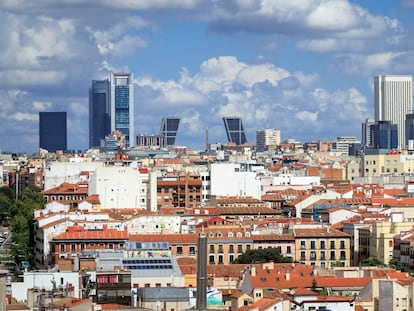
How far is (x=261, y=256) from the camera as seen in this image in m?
96.8

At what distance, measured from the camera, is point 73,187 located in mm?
150000

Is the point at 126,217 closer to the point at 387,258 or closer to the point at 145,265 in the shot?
the point at 387,258

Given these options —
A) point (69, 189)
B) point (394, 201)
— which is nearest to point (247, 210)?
point (394, 201)

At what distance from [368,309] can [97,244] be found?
2933 cm

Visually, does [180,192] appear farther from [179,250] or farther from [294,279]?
[294,279]

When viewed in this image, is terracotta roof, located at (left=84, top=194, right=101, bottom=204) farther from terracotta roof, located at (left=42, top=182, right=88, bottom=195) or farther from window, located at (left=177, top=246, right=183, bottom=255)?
window, located at (left=177, top=246, right=183, bottom=255)

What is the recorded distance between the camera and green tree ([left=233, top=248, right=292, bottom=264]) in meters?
96.2

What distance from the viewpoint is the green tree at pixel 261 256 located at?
9622cm

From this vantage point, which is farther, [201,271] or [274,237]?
[274,237]

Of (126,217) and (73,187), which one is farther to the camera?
(73,187)

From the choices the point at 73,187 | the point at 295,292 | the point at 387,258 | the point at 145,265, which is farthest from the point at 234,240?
the point at 73,187

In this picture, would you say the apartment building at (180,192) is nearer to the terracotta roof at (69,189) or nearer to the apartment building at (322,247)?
the terracotta roof at (69,189)

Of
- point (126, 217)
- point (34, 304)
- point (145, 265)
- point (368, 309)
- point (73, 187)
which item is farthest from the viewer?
point (73, 187)

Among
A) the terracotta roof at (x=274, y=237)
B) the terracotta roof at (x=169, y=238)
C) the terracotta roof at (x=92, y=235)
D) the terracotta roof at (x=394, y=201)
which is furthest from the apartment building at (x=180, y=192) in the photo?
the terracotta roof at (x=92, y=235)
